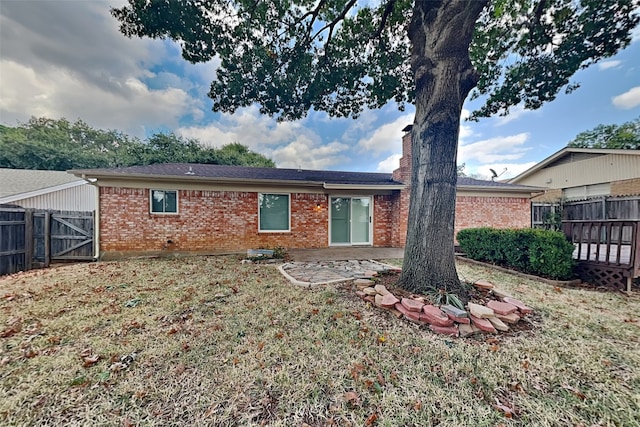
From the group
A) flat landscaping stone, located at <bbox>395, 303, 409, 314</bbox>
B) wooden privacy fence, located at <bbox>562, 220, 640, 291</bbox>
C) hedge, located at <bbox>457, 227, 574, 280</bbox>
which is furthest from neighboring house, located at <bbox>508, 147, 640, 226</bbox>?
flat landscaping stone, located at <bbox>395, 303, 409, 314</bbox>

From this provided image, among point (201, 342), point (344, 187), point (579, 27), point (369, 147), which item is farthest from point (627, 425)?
point (369, 147)

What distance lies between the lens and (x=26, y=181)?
12062 millimetres

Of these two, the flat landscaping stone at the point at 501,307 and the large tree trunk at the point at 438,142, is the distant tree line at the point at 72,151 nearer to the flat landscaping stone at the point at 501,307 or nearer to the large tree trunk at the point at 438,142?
the large tree trunk at the point at 438,142

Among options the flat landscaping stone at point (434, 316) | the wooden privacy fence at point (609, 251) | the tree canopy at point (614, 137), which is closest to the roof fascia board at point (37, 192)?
the flat landscaping stone at point (434, 316)

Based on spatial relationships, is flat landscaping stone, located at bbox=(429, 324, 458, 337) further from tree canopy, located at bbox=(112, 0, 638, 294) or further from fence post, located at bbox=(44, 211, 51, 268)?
fence post, located at bbox=(44, 211, 51, 268)

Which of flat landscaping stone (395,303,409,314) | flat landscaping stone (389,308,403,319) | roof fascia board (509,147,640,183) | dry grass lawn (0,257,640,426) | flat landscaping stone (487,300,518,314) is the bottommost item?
dry grass lawn (0,257,640,426)

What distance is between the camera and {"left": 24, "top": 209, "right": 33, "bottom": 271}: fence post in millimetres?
5988

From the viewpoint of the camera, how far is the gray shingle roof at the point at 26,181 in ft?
35.4

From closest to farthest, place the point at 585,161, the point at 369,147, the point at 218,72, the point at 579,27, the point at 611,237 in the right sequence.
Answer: the point at 611,237 → the point at 579,27 → the point at 218,72 → the point at 585,161 → the point at 369,147

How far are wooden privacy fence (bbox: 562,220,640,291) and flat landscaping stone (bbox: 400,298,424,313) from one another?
4415mm

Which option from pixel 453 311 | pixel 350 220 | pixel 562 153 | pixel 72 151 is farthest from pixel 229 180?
pixel 72 151

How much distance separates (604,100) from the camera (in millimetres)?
11992

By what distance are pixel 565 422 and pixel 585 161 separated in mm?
17836

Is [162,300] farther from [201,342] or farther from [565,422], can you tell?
[565,422]
